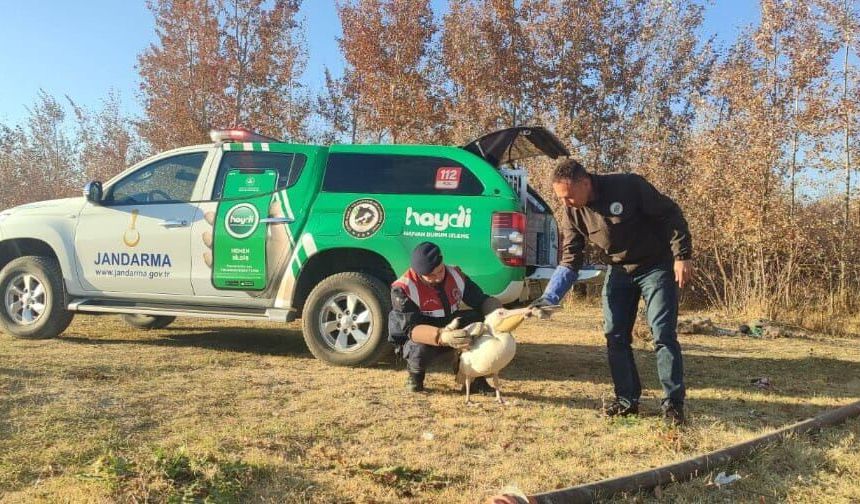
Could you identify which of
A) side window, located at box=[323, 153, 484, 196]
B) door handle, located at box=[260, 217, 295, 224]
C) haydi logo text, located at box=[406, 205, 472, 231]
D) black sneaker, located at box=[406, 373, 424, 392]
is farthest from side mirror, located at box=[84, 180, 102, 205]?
black sneaker, located at box=[406, 373, 424, 392]

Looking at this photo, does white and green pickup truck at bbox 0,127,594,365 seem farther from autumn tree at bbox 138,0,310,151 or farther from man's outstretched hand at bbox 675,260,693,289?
autumn tree at bbox 138,0,310,151

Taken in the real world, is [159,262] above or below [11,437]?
above

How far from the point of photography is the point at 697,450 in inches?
125

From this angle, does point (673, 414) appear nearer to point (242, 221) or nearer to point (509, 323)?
point (509, 323)

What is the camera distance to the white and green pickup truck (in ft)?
16.2

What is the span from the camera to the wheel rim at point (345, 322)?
16.7ft

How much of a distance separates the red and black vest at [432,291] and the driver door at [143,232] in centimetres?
239

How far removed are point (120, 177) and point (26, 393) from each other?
A: 8.69 feet

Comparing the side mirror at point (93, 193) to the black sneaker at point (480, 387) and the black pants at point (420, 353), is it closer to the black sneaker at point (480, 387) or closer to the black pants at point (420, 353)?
the black pants at point (420, 353)

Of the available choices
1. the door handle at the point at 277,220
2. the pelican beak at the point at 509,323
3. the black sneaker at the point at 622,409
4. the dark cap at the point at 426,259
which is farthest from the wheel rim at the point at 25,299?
the black sneaker at the point at 622,409

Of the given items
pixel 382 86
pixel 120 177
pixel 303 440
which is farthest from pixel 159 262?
pixel 382 86

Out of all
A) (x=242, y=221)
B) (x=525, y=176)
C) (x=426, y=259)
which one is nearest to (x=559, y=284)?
(x=426, y=259)

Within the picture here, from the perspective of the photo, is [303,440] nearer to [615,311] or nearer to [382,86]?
[615,311]

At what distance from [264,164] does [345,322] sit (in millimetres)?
1637
